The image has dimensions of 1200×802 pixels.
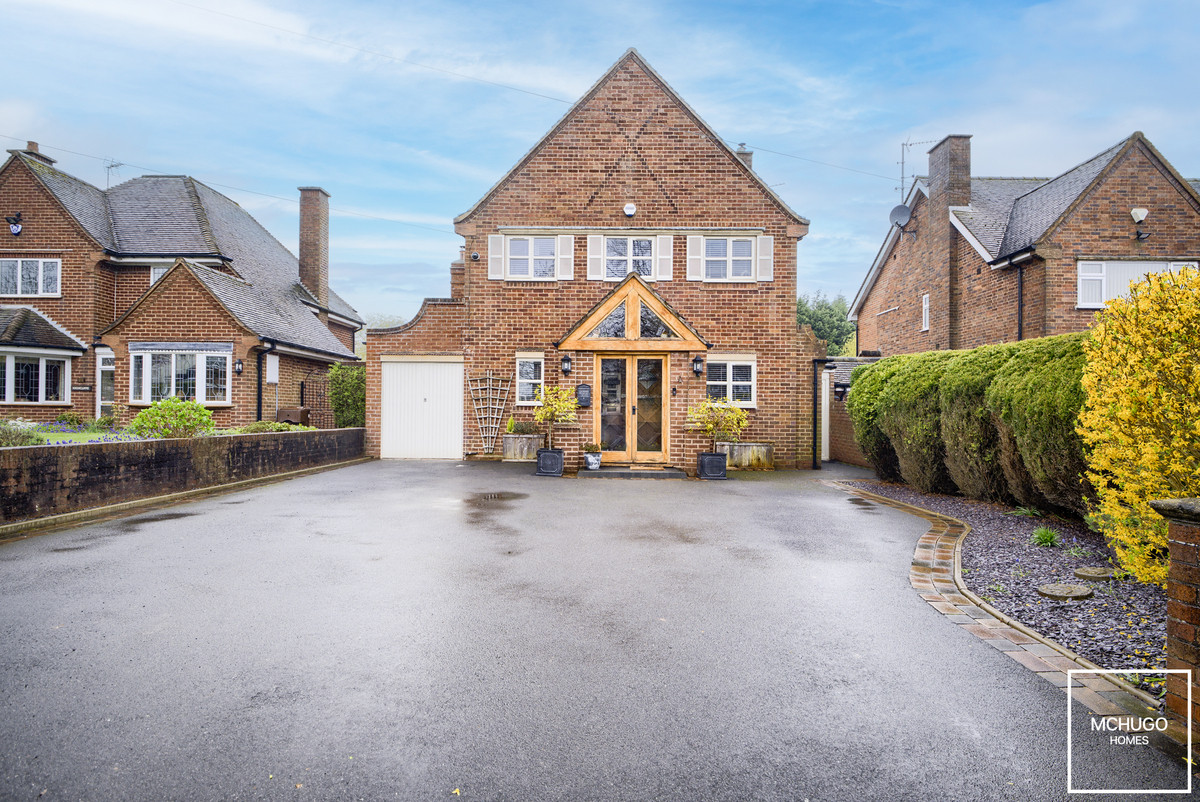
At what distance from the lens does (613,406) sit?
15.3 meters

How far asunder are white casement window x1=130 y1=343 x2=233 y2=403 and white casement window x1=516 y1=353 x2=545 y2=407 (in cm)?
837

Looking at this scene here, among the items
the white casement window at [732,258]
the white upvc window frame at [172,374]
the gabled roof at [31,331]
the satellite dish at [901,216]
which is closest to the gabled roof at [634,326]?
the white casement window at [732,258]

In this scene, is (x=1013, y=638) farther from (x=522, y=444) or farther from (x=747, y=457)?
(x=522, y=444)

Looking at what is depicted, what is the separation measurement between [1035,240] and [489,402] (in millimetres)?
15387

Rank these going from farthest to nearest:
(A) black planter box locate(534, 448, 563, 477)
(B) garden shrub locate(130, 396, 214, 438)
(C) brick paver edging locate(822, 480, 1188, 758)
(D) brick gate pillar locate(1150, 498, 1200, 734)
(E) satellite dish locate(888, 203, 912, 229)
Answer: (E) satellite dish locate(888, 203, 912, 229) → (A) black planter box locate(534, 448, 563, 477) → (B) garden shrub locate(130, 396, 214, 438) → (C) brick paver edging locate(822, 480, 1188, 758) → (D) brick gate pillar locate(1150, 498, 1200, 734)

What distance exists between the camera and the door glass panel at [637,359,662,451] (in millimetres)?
15211

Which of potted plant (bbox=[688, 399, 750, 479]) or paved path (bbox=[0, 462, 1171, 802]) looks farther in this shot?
potted plant (bbox=[688, 399, 750, 479])

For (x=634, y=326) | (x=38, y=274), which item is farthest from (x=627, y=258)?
(x=38, y=274)

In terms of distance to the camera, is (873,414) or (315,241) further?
(315,241)

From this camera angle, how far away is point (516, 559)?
599 cm

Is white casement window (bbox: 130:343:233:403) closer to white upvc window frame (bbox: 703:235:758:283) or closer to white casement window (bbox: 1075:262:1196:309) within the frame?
white upvc window frame (bbox: 703:235:758:283)

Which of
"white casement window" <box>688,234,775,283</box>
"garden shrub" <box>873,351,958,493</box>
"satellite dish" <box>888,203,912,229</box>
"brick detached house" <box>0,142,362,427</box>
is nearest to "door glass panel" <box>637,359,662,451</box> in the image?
"white casement window" <box>688,234,775,283</box>

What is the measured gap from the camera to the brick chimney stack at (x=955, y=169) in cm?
1969

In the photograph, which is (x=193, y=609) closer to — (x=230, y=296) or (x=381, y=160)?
(x=230, y=296)
